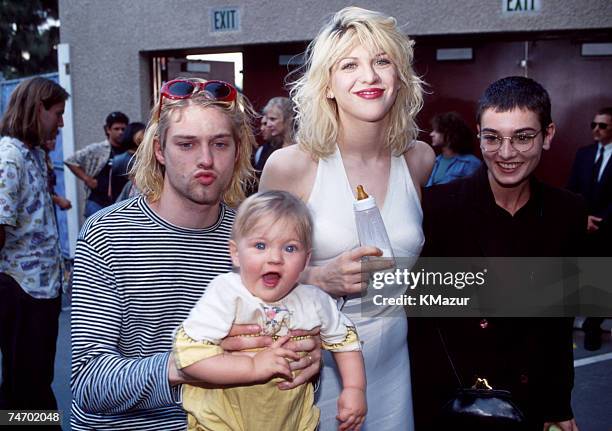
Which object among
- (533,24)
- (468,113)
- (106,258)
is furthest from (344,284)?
(468,113)

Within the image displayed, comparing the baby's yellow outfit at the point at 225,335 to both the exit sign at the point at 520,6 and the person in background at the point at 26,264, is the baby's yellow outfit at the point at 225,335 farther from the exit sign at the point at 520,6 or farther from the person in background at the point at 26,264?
the exit sign at the point at 520,6

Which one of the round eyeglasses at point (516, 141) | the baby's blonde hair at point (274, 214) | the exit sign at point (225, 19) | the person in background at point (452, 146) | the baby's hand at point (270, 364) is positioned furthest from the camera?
the exit sign at point (225, 19)

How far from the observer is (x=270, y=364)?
176 centimetres

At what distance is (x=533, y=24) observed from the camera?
24.1 feet

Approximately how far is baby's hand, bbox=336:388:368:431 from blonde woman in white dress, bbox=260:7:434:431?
47 cm

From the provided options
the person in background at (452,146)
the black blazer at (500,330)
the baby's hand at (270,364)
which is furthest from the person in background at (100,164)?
the baby's hand at (270,364)

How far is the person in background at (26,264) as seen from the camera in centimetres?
415

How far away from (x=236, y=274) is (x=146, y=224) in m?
0.30

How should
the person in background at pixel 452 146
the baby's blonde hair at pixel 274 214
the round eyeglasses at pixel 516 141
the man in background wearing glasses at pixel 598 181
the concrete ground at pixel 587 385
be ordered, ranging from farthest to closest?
the person in background at pixel 452 146
the man in background wearing glasses at pixel 598 181
the concrete ground at pixel 587 385
the round eyeglasses at pixel 516 141
the baby's blonde hair at pixel 274 214

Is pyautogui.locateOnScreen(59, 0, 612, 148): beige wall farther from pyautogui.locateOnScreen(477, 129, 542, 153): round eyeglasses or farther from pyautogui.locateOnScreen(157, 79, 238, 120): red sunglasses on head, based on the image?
pyautogui.locateOnScreen(157, 79, 238, 120): red sunglasses on head

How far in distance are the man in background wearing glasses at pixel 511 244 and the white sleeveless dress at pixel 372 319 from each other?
A: 0.38 feet

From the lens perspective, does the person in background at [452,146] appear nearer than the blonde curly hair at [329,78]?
No

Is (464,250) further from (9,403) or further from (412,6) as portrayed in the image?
(412,6)

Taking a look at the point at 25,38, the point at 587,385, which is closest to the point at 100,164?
the point at 587,385
